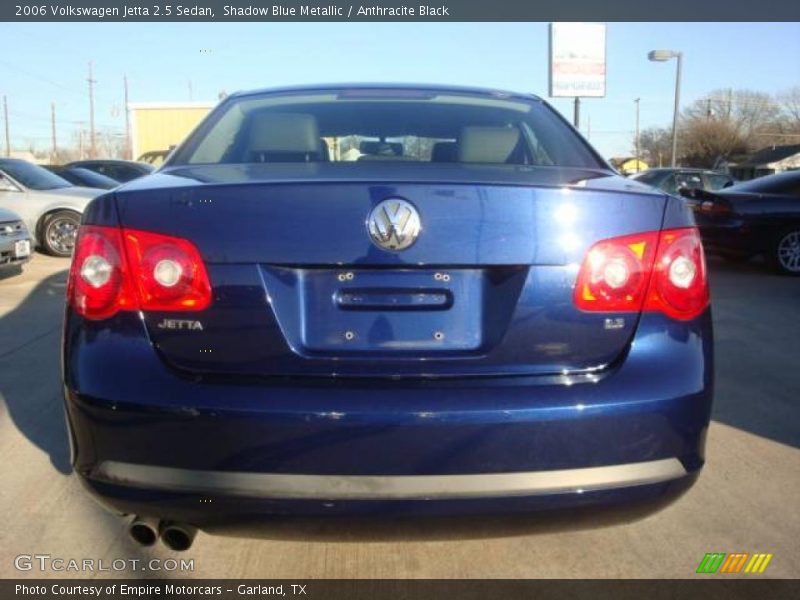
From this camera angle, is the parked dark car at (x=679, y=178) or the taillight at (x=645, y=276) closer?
the taillight at (x=645, y=276)

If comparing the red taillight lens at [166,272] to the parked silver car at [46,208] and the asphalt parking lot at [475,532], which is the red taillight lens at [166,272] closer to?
the asphalt parking lot at [475,532]

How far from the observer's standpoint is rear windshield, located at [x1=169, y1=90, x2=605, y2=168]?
2.79 m

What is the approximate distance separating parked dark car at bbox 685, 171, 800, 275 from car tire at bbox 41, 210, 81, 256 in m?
9.39

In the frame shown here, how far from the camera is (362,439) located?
180cm

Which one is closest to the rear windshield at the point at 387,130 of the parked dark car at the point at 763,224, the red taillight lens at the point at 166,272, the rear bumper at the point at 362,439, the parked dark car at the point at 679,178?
the red taillight lens at the point at 166,272

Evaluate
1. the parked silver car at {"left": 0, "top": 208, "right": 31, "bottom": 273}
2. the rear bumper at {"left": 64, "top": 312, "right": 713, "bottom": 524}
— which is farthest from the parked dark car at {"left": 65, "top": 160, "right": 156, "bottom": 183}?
the rear bumper at {"left": 64, "top": 312, "right": 713, "bottom": 524}

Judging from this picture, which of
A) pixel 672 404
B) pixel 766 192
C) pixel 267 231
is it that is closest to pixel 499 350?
pixel 672 404

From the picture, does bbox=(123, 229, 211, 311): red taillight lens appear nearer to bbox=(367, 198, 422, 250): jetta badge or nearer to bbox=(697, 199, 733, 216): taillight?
bbox=(367, 198, 422, 250): jetta badge

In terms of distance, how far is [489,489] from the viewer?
1.84 m

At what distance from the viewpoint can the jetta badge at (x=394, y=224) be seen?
1847 mm

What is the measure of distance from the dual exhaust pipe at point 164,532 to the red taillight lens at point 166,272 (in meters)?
0.60

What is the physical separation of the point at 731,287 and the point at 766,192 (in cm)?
199
